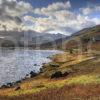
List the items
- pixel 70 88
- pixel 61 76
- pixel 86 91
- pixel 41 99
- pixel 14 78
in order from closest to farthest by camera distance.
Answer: pixel 41 99 < pixel 86 91 < pixel 70 88 < pixel 61 76 < pixel 14 78

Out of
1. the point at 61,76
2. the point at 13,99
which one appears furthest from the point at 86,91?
the point at 61,76

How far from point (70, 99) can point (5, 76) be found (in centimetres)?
5416

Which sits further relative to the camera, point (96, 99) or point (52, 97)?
point (52, 97)

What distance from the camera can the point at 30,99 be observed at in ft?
74.8

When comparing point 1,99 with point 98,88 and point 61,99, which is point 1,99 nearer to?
point 61,99

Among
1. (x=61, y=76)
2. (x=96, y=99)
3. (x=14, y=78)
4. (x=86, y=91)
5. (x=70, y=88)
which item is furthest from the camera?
(x=14, y=78)

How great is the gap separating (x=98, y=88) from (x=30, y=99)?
7592mm

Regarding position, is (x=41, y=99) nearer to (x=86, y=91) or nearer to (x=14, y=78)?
(x=86, y=91)

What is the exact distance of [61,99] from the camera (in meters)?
22.1

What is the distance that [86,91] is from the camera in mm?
26578

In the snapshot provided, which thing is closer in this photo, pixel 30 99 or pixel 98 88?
pixel 30 99

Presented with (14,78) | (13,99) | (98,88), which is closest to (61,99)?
(13,99)

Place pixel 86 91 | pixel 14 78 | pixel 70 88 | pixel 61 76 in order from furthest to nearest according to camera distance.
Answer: pixel 14 78
pixel 61 76
pixel 70 88
pixel 86 91

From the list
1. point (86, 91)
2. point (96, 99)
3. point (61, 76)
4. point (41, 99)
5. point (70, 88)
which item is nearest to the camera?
point (96, 99)
